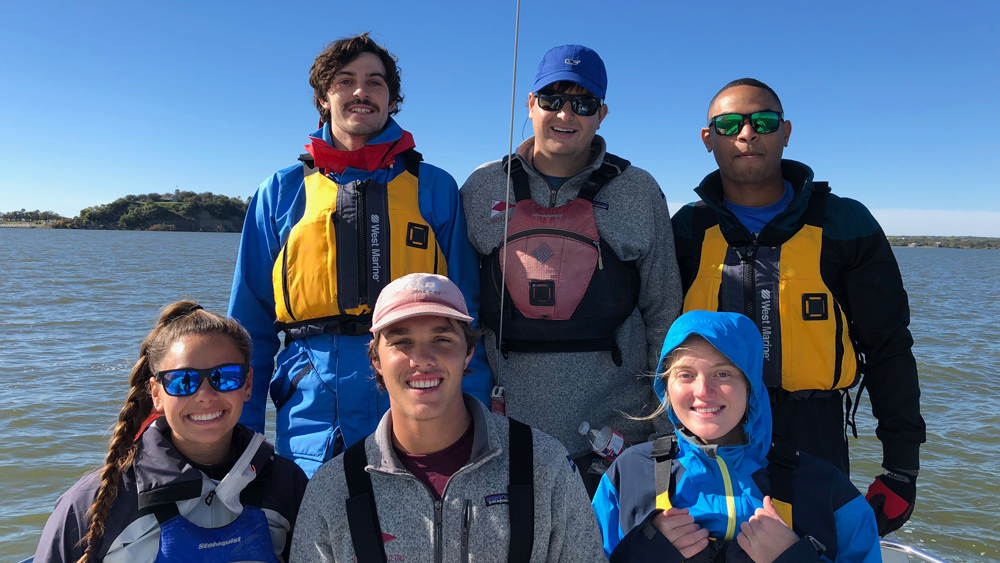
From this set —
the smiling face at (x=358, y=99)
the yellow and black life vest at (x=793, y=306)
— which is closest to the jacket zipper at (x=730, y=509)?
the yellow and black life vest at (x=793, y=306)

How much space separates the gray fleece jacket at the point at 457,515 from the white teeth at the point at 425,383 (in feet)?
0.65

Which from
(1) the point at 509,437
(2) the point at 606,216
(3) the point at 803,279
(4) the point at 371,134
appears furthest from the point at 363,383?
(3) the point at 803,279

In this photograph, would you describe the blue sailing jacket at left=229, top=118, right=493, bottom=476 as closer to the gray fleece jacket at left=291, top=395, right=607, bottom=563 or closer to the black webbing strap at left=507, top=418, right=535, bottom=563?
the gray fleece jacket at left=291, top=395, right=607, bottom=563

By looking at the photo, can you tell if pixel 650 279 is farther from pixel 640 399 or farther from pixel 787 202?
pixel 787 202

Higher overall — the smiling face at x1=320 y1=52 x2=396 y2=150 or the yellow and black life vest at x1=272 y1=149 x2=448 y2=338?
the smiling face at x1=320 y1=52 x2=396 y2=150

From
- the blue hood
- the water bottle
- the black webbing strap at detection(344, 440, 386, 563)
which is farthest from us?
the water bottle

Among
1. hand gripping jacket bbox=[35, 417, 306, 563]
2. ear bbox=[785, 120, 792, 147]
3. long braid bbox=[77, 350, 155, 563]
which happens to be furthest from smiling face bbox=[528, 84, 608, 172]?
long braid bbox=[77, 350, 155, 563]

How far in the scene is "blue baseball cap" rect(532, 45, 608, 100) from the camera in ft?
9.64

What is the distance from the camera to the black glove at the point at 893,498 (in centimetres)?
297

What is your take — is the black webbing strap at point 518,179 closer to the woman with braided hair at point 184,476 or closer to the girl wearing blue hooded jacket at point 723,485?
the girl wearing blue hooded jacket at point 723,485

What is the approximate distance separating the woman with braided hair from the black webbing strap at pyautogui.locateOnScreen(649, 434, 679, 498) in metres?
1.31

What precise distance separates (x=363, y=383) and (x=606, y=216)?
1.34m

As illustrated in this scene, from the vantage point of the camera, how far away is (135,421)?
248cm

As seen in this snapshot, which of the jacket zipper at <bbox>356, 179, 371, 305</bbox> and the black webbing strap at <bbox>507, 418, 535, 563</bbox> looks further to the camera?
the jacket zipper at <bbox>356, 179, 371, 305</bbox>
